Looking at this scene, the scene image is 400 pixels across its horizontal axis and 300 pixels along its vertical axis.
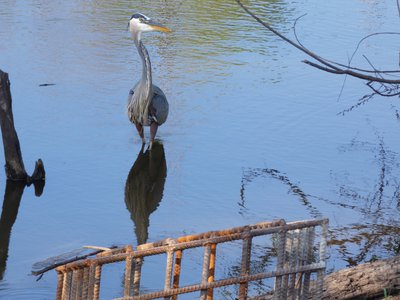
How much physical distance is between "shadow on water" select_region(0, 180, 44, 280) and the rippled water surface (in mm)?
25

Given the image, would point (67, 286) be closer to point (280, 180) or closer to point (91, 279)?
point (91, 279)

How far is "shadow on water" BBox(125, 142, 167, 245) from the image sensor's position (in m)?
9.02

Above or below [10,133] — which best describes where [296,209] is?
below

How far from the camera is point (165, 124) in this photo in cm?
1210

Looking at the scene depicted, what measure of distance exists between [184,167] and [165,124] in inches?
67.8

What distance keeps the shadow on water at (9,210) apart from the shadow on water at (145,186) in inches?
39.2

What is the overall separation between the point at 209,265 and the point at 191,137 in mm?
6709

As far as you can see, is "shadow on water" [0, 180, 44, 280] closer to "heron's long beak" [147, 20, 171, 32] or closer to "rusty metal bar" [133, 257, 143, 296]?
"heron's long beak" [147, 20, 171, 32]

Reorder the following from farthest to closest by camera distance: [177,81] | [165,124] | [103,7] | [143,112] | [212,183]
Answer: [103,7] < [177,81] < [165,124] < [143,112] < [212,183]

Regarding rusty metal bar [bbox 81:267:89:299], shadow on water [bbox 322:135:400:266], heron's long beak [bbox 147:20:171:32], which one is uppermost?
heron's long beak [bbox 147:20:171:32]

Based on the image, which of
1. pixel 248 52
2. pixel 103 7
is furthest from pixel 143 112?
pixel 103 7

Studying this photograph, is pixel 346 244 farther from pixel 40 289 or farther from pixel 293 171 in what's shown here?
→ pixel 40 289

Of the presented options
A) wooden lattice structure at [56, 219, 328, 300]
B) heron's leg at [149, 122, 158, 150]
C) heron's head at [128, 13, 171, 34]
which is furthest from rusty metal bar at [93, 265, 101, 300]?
heron's head at [128, 13, 171, 34]

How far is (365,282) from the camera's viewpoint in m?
6.27
